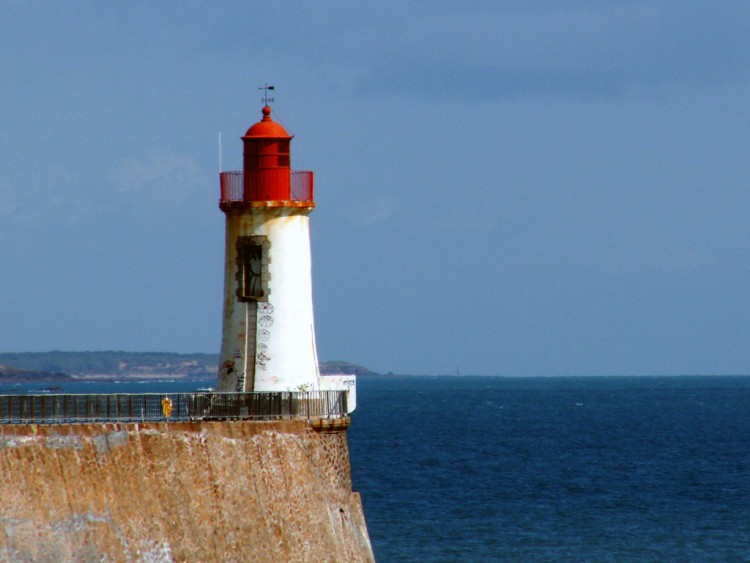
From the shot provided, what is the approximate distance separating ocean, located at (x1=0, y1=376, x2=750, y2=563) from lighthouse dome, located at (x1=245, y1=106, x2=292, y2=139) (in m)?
14.5

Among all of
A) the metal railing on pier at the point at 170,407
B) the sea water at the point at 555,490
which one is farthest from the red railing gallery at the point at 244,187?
the sea water at the point at 555,490

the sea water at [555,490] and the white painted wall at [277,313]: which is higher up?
the white painted wall at [277,313]

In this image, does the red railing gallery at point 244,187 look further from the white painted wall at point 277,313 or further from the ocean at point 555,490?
the ocean at point 555,490

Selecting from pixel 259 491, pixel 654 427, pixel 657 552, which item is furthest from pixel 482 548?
pixel 654 427

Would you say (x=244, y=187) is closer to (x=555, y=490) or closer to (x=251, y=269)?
(x=251, y=269)

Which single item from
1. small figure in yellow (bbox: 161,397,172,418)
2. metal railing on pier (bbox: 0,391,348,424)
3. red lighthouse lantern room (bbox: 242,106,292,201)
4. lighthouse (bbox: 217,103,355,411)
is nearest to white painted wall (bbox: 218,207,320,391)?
lighthouse (bbox: 217,103,355,411)

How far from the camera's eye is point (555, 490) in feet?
191

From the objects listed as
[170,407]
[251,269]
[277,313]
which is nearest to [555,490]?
[277,313]

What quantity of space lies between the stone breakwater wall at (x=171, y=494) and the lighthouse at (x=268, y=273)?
80.4 inches

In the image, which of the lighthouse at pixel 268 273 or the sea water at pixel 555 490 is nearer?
the lighthouse at pixel 268 273

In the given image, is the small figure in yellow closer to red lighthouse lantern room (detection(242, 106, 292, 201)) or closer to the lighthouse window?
the lighthouse window

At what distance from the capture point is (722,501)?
5462cm

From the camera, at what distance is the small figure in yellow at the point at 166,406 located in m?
26.8

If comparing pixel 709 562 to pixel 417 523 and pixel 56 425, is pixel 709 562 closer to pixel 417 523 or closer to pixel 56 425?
pixel 417 523
